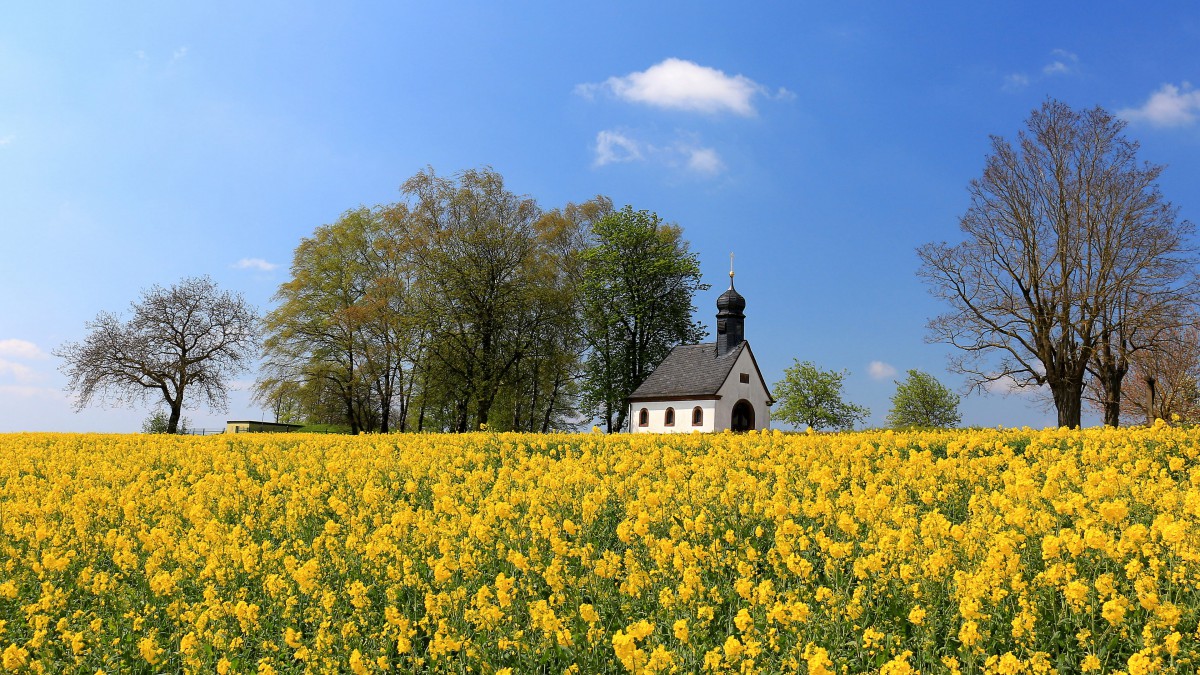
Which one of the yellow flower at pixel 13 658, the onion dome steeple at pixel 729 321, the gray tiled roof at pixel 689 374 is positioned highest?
the onion dome steeple at pixel 729 321

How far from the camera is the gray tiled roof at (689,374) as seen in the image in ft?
139

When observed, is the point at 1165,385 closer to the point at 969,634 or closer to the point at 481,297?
the point at 481,297

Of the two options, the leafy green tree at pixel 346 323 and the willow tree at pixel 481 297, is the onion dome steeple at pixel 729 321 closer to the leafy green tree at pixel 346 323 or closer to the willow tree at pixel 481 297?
the willow tree at pixel 481 297

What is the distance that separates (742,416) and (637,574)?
39469mm

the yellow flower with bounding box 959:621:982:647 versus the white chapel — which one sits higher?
the white chapel

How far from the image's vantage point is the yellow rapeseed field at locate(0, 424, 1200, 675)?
532cm

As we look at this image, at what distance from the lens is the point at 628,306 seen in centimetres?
4619

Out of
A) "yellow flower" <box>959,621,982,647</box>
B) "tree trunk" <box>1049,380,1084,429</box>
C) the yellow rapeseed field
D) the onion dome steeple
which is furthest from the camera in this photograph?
the onion dome steeple

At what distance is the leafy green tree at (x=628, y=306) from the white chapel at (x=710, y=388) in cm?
255

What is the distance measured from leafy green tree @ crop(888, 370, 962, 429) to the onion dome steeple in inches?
567

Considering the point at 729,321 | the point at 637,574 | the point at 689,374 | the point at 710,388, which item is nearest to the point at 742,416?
the point at 710,388

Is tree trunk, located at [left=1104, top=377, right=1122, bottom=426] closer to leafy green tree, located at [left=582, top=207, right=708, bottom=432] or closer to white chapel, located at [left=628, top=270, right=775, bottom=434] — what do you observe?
white chapel, located at [left=628, top=270, right=775, bottom=434]

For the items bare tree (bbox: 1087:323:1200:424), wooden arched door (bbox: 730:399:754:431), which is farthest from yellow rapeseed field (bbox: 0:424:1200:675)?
wooden arched door (bbox: 730:399:754:431)

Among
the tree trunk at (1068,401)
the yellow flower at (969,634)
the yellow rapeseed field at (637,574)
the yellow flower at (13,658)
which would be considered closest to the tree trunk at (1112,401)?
the tree trunk at (1068,401)
